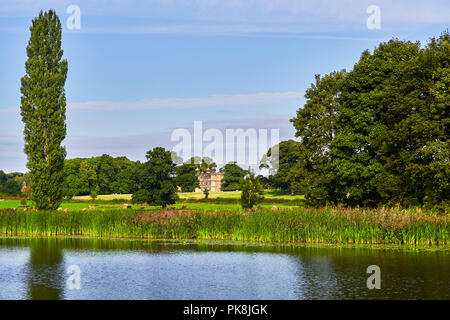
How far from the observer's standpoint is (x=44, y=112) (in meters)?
46.7

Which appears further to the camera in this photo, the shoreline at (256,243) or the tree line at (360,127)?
the tree line at (360,127)

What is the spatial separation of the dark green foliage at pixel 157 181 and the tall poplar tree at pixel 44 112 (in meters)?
49.0

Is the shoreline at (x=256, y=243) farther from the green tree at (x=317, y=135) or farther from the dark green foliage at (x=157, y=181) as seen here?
the dark green foliage at (x=157, y=181)

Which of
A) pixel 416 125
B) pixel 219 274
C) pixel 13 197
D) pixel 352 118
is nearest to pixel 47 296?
pixel 219 274

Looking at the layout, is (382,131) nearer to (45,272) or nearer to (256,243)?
(256,243)

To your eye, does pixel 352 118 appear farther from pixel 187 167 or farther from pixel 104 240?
pixel 187 167

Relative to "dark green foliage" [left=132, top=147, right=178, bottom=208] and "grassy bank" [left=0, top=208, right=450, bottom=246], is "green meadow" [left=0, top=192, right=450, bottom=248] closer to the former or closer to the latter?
"grassy bank" [left=0, top=208, right=450, bottom=246]

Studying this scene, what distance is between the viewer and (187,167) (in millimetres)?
147875

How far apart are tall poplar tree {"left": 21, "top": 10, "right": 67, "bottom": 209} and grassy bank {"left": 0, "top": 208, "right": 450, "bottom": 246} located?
7128 millimetres

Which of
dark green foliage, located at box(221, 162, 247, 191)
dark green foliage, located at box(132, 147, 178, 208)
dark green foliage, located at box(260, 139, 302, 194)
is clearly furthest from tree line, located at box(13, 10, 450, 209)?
dark green foliage, located at box(221, 162, 247, 191)

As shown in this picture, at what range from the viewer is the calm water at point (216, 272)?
17219 millimetres

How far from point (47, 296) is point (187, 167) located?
131 meters

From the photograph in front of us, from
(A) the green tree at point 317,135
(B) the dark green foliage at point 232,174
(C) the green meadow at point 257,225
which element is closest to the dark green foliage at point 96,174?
(B) the dark green foliage at point 232,174

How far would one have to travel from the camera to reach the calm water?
1722cm
